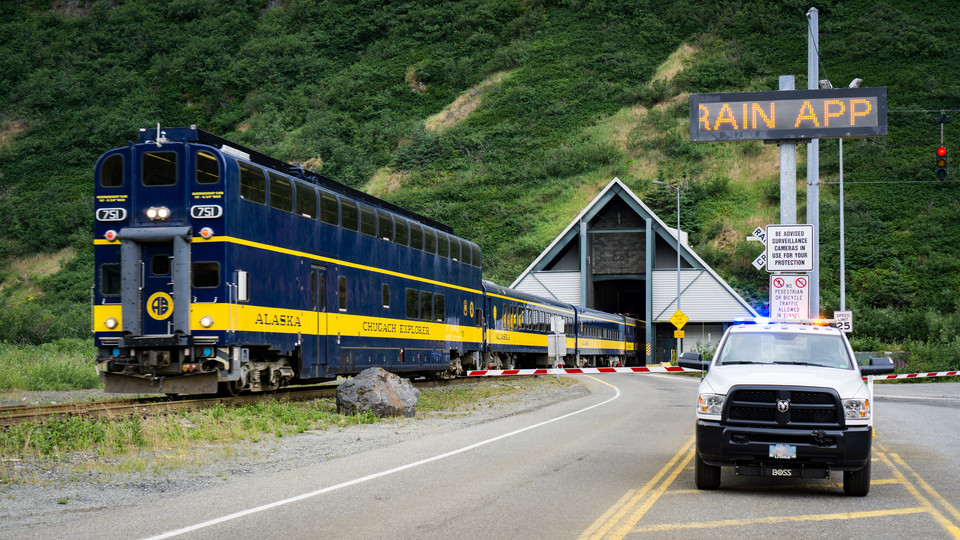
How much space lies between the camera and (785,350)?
12.4m

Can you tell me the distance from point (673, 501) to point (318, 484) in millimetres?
4059

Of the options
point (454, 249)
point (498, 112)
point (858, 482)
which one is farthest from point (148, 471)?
point (498, 112)

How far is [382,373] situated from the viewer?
2147 centimetres

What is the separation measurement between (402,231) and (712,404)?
17648 millimetres

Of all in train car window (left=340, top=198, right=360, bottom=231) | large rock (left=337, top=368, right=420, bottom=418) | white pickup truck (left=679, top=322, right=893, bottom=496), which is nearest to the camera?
white pickup truck (left=679, top=322, right=893, bottom=496)

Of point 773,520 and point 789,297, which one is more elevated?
point 789,297

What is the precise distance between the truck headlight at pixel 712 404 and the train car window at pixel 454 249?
72.1ft

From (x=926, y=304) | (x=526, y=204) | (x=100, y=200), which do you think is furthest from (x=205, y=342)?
(x=526, y=204)

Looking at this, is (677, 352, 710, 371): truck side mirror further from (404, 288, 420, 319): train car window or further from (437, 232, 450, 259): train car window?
(437, 232, 450, 259): train car window

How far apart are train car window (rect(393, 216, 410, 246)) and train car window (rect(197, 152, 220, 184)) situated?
8709mm

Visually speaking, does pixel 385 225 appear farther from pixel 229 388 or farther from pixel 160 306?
pixel 160 306

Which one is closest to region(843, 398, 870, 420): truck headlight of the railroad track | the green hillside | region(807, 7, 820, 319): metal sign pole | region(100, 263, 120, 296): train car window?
the railroad track

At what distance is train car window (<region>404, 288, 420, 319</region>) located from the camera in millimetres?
28344

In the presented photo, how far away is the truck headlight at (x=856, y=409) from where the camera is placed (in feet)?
35.5
